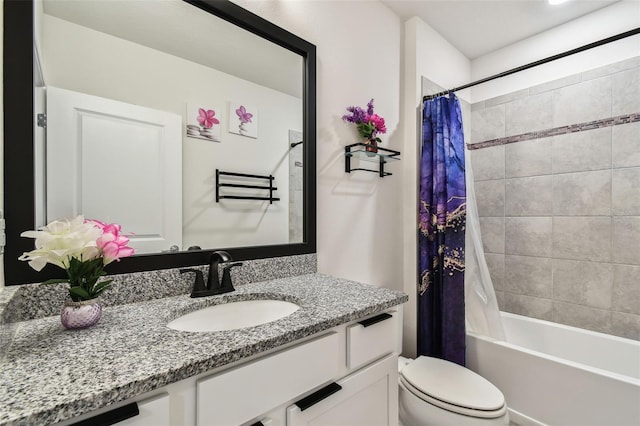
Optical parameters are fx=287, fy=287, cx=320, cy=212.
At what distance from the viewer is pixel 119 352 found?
2.01 ft

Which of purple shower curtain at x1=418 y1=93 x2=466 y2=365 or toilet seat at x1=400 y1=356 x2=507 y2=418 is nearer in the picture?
toilet seat at x1=400 y1=356 x2=507 y2=418

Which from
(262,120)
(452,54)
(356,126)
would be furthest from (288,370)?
(452,54)

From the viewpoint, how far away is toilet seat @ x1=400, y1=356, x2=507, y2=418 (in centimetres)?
121

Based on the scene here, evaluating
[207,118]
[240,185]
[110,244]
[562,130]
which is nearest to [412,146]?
[562,130]

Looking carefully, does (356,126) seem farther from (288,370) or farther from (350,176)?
(288,370)

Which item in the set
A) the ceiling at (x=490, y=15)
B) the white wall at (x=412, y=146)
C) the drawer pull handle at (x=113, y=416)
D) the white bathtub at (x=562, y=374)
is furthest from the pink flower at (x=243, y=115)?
the white bathtub at (x=562, y=374)

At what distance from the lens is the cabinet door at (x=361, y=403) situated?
0.81 meters

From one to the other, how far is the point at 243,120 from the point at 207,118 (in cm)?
16

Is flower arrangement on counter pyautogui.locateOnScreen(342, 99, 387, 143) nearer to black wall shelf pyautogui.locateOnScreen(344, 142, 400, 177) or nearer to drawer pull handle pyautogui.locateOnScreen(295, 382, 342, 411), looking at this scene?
black wall shelf pyautogui.locateOnScreen(344, 142, 400, 177)

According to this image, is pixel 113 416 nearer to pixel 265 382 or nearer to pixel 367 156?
pixel 265 382

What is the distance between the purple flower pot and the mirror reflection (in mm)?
287

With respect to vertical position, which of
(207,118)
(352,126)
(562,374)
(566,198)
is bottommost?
(562,374)

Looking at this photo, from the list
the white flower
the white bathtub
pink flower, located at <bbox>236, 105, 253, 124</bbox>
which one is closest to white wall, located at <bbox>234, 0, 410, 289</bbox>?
pink flower, located at <bbox>236, 105, 253, 124</bbox>

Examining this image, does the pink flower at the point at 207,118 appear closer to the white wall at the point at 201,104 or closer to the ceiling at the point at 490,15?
the white wall at the point at 201,104
